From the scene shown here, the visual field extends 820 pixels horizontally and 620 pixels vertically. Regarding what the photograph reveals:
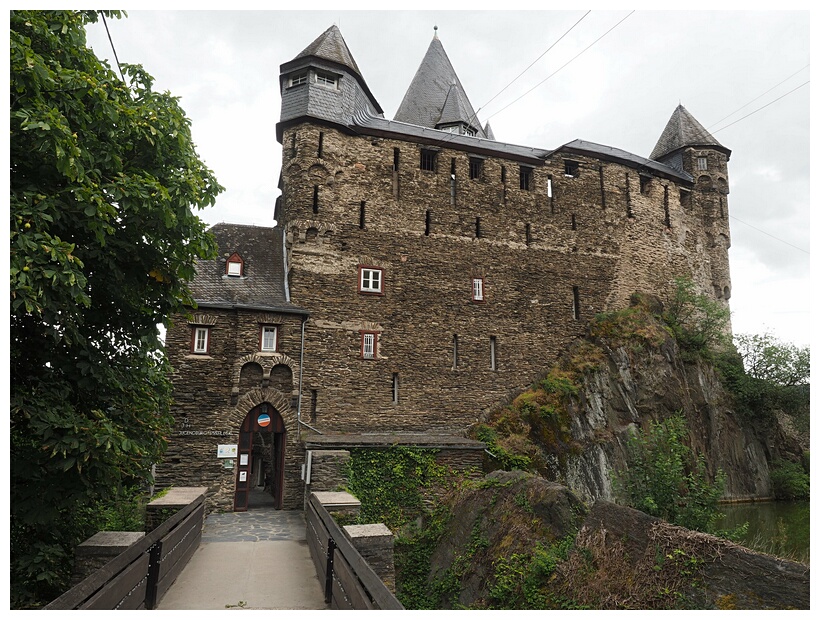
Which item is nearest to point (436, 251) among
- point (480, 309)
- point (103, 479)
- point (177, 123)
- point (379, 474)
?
point (480, 309)

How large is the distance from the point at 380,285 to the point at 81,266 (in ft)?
45.7

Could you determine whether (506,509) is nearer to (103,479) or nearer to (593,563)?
(593,563)

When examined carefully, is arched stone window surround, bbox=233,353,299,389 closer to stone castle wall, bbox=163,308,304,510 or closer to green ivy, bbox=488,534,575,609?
stone castle wall, bbox=163,308,304,510

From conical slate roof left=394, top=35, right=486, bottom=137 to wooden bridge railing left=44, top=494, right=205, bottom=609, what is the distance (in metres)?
22.5

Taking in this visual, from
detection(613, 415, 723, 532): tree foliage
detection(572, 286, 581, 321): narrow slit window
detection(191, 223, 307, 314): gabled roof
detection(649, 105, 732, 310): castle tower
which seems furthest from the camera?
detection(649, 105, 732, 310): castle tower

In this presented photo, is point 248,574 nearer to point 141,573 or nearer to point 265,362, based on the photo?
point 141,573

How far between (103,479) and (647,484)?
8.66 meters

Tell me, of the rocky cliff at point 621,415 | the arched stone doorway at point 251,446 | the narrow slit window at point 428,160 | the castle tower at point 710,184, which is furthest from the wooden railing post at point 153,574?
the castle tower at point 710,184

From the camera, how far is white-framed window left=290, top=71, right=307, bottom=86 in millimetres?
20367

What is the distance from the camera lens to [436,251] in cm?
2086

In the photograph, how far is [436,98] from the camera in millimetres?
28781

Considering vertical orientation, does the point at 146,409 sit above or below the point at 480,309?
below

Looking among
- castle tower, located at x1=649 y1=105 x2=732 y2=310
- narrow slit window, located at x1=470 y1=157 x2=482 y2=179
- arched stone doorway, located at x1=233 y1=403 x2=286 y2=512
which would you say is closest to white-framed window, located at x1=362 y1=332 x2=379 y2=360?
arched stone doorway, located at x1=233 y1=403 x2=286 y2=512

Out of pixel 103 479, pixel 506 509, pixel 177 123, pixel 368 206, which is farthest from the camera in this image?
pixel 368 206
